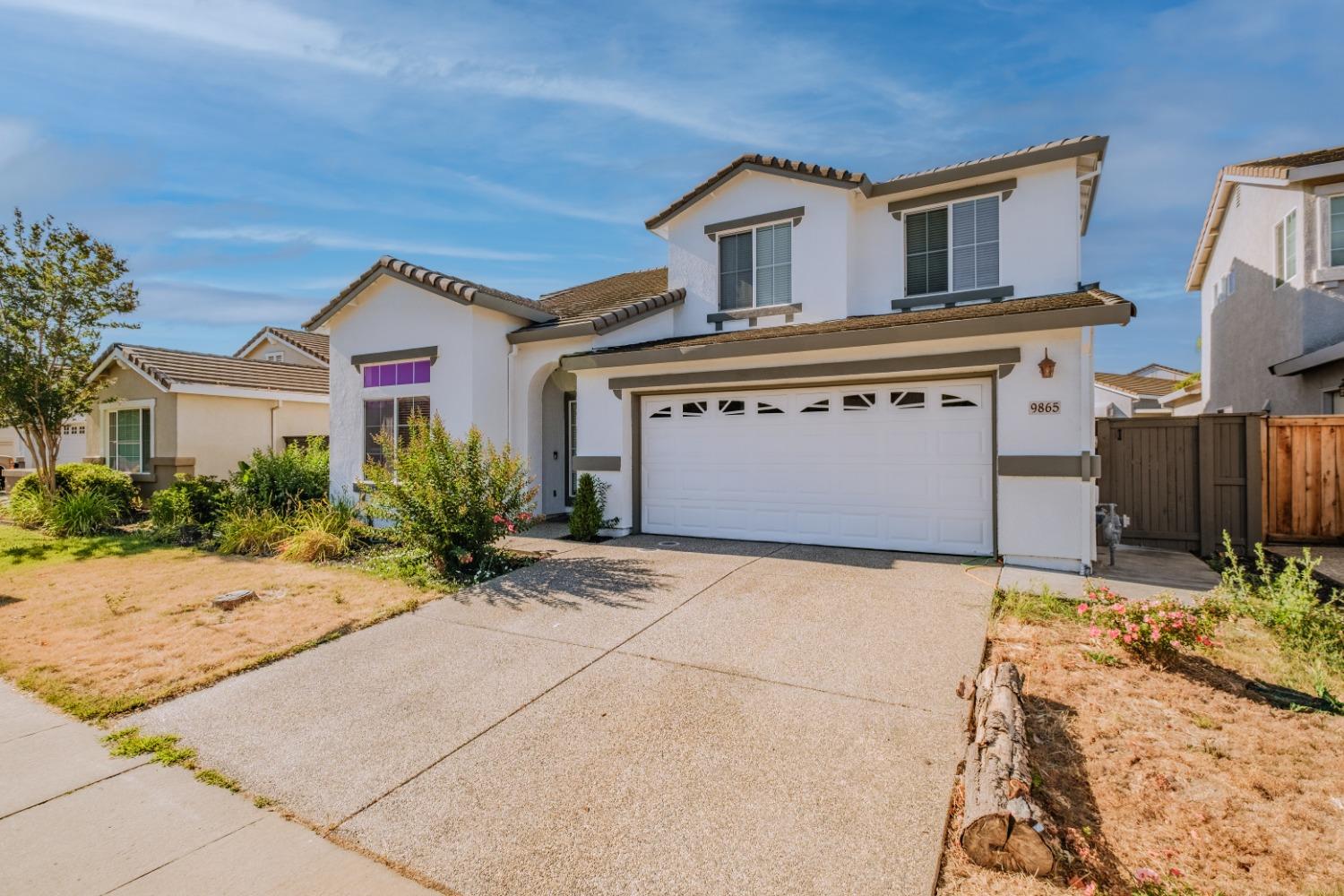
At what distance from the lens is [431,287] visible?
11.6 meters

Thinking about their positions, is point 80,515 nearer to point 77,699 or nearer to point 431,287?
point 431,287

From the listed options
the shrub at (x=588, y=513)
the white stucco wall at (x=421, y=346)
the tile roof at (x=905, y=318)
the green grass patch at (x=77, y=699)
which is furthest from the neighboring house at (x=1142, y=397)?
the green grass patch at (x=77, y=699)

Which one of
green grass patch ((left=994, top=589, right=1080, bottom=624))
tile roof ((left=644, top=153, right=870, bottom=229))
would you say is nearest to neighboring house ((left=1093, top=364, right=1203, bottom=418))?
tile roof ((left=644, top=153, right=870, bottom=229))

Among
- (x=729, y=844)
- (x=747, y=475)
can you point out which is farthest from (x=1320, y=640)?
(x=747, y=475)

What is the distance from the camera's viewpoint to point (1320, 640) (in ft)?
16.5

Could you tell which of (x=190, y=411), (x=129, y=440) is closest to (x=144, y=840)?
(x=190, y=411)

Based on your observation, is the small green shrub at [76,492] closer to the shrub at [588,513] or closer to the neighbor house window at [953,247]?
the shrub at [588,513]

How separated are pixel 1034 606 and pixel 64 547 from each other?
51.8 feet

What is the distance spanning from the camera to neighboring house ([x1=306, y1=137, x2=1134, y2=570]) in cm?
796

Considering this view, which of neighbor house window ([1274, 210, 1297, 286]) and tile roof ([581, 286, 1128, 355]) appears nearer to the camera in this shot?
tile roof ([581, 286, 1128, 355])

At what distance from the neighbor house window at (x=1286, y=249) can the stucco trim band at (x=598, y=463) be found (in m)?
13.9

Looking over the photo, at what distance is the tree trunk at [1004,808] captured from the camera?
2668 mm

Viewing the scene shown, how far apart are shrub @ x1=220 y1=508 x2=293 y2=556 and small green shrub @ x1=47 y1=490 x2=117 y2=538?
4623mm

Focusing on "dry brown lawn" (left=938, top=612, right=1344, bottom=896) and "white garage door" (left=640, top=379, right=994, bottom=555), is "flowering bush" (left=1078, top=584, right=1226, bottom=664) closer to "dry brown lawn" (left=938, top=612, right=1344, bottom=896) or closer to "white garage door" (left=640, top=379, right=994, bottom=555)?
"dry brown lawn" (left=938, top=612, right=1344, bottom=896)
